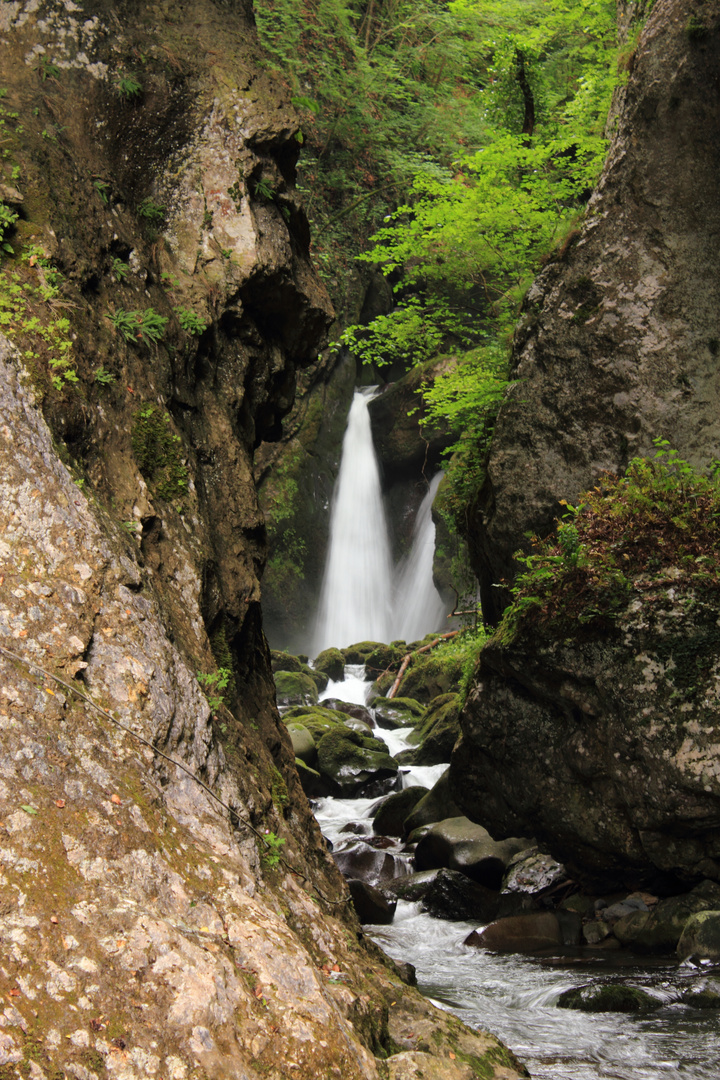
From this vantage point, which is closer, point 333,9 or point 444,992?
point 444,992

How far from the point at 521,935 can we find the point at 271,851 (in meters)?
5.52

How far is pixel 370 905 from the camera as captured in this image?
368 inches

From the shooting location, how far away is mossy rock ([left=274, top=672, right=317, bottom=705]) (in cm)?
1984

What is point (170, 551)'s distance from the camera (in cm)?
493

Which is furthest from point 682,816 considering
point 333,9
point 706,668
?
point 333,9

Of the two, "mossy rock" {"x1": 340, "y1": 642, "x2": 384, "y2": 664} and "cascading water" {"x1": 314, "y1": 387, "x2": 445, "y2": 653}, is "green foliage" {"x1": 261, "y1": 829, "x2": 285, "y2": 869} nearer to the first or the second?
"mossy rock" {"x1": 340, "y1": 642, "x2": 384, "y2": 664}

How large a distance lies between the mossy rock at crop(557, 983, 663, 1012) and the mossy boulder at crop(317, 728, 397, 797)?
8.14 m

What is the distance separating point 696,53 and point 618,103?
4.19ft

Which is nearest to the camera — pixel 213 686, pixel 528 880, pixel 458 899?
pixel 213 686

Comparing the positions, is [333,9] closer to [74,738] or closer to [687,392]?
[687,392]

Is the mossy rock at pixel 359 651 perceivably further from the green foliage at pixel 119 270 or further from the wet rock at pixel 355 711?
the green foliage at pixel 119 270

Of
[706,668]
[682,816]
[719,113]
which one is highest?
[719,113]

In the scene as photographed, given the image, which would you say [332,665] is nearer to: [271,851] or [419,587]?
[419,587]

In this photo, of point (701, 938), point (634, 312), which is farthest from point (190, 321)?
point (701, 938)
